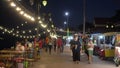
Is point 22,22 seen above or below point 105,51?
above

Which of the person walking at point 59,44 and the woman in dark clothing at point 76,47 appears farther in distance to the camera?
the person walking at point 59,44

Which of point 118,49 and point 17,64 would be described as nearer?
point 17,64

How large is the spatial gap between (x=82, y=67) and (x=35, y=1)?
845 centimetres

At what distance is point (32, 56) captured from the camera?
23594 millimetres

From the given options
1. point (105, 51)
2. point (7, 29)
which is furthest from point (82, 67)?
point (7, 29)

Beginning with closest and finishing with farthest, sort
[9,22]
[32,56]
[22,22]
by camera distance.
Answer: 1. [32,56]
2. [9,22]
3. [22,22]

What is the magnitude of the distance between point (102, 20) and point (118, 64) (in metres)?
77.5

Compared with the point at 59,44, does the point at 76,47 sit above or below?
below

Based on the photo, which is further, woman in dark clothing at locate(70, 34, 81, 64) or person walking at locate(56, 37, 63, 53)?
person walking at locate(56, 37, 63, 53)

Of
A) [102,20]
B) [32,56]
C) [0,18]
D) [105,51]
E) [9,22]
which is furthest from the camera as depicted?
[102,20]

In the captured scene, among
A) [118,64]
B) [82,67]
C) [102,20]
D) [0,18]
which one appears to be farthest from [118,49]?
[102,20]

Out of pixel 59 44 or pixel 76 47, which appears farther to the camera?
pixel 59 44

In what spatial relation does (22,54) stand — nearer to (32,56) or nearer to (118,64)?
(32,56)

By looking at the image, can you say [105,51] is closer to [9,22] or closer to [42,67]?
[42,67]
